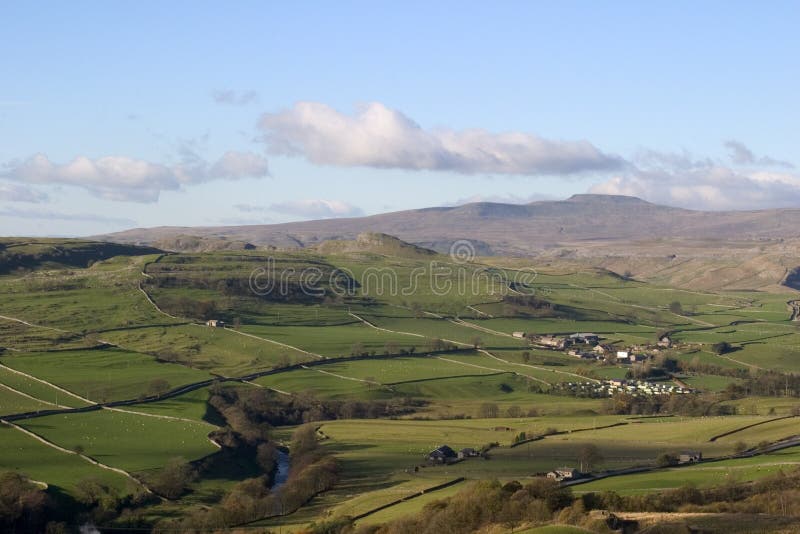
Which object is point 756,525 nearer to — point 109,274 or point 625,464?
point 625,464

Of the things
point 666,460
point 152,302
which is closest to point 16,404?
point 666,460

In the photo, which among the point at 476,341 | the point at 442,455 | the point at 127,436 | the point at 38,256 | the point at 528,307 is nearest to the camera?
the point at 442,455

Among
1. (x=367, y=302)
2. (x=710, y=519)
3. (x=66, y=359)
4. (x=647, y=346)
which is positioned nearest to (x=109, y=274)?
(x=367, y=302)

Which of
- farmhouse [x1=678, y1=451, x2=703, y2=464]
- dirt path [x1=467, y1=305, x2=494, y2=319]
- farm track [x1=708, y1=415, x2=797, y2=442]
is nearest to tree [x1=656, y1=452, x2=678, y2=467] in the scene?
farmhouse [x1=678, y1=451, x2=703, y2=464]

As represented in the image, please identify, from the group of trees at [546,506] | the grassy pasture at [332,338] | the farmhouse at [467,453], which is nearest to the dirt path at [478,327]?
the grassy pasture at [332,338]

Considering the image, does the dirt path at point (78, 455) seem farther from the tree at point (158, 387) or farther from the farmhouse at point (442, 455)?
the farmhouse at point (442, 455)

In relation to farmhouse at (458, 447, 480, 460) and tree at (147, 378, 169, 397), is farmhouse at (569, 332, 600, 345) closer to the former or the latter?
tree at (147, 378, 169, 397)

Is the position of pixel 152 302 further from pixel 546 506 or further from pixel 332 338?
pixel 546 506
